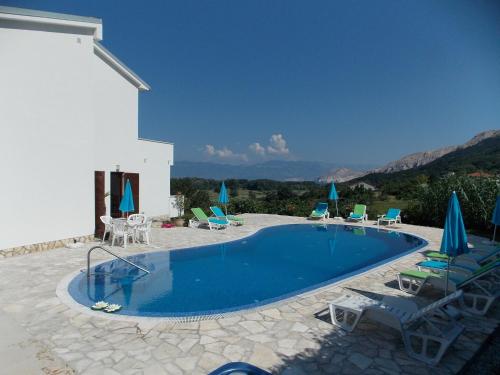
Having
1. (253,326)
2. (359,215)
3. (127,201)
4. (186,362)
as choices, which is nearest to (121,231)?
(127,201)

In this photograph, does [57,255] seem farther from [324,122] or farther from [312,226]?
[324,122]

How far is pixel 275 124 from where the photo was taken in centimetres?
6625

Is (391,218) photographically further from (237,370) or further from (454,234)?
(237,370)

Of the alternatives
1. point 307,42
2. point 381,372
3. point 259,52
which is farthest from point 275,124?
point 381,372

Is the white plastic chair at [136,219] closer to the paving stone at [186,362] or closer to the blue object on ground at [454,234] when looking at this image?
the paving stone at [186,362]

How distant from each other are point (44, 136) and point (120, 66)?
17.3 ft

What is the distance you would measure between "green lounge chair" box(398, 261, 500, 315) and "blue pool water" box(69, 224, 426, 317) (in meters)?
1.61

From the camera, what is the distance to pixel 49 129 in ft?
31.5

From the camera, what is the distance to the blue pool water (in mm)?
6371

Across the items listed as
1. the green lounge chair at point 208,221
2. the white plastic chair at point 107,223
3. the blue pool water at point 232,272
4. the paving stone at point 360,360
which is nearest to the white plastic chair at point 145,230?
the white plastic chair at point 107,223

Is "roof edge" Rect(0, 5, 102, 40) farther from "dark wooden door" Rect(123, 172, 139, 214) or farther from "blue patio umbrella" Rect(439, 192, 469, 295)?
"blue patio umbrella" Rect(439, 192, 469, 295)

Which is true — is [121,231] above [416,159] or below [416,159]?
below

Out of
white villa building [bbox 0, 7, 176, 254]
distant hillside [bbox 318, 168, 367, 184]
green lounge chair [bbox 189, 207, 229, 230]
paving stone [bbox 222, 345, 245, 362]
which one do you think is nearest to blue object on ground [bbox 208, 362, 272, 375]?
paving stone [bbox 222, 345, 245, 362]

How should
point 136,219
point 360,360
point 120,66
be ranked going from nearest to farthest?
point 360,360
point 136,219
point 120,66
